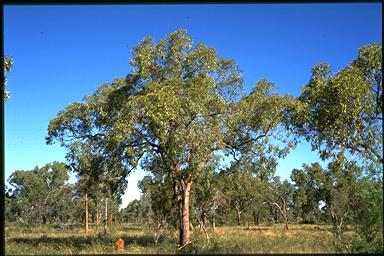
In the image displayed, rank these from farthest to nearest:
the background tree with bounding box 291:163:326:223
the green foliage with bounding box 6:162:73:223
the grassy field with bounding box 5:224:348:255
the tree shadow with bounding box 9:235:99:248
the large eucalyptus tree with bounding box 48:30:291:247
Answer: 1. the green foliage with bounding box 6:162:73:223
2. the background tree with bounding box 291:163:326:223
3. the tree shadow with bounding box 9:235:99:248
4. the large eucalyptus tree with bounding box 48:30:291:247
5. the grassy field with bounding box 5:224:348:255

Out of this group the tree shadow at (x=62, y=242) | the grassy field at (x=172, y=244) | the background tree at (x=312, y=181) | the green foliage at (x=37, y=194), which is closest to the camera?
the grassy field at (x=172, y=244)

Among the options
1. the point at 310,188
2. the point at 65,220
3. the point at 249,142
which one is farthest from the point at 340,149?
the point at 65,220

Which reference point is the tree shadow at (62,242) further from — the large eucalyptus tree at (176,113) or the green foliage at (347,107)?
the green foliage at (347,107)

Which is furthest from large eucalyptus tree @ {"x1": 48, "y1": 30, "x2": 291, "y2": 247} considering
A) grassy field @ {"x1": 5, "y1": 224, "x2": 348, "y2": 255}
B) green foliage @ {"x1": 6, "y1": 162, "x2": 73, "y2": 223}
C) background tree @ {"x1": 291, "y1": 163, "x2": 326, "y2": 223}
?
green foliage @ {"x1": 6, "y1": 162, "x2": 73, "y2": 223}

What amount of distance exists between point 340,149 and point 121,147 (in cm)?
1084

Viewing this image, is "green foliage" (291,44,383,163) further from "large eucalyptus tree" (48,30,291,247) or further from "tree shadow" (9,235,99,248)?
"tree shadow" (9,235,99,248)

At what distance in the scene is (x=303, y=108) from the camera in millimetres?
19500

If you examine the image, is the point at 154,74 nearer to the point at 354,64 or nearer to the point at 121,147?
the point at 121,147

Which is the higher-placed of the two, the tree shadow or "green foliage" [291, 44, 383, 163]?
"green foliage" [291, 44, 383, 163]

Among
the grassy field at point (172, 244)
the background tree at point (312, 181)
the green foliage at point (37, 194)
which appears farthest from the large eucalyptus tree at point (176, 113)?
the green foliage at point (37, 194)

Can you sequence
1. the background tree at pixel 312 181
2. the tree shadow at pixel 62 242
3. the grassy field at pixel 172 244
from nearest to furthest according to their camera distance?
the grassy field at pixel 172 244
the tree shadow at pixel 62 242
the background tree at pixel 312 181

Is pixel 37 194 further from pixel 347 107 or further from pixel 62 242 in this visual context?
pixel 347 107

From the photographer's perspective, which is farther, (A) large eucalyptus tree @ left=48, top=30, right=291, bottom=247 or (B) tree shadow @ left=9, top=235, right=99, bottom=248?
(B) tree shadow @ left=9, top=235, right=99, bottom=248

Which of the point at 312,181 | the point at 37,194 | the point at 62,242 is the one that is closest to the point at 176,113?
the point at 62,242
